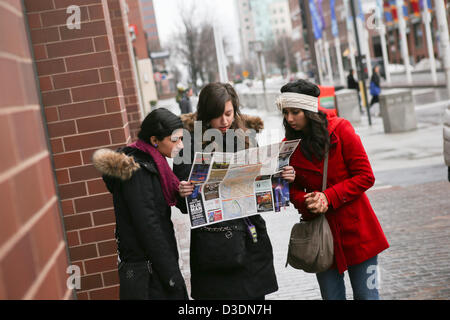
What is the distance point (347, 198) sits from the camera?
3.23 meters

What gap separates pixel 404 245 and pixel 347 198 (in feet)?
11.2

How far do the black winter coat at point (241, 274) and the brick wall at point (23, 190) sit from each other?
1595mm

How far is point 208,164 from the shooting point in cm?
291

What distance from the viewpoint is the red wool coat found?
3236mm

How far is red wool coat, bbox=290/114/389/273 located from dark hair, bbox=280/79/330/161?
58 millimetres

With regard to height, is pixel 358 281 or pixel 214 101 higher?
pixel 214 101

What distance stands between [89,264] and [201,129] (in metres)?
1.84

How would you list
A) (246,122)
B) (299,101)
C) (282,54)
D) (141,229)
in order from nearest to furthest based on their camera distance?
(141,229)
(299,101)
(246,122)
(282,54)

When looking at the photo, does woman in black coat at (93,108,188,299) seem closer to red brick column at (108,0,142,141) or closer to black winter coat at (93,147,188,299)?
black winter coat at (93,147,188,299)

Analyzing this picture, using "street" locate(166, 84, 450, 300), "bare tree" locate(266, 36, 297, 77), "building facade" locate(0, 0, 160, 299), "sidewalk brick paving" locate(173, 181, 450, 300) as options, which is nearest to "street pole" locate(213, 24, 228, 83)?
"street" locate(166, 84, 450, 300)

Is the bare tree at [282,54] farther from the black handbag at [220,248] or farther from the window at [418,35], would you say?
the black handbag at [220,248]

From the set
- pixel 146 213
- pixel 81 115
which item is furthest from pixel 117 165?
pixel 81 115

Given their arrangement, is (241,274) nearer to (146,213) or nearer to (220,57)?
(146,213)

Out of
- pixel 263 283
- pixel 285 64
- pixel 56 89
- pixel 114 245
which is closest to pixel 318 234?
pixel 263 283
